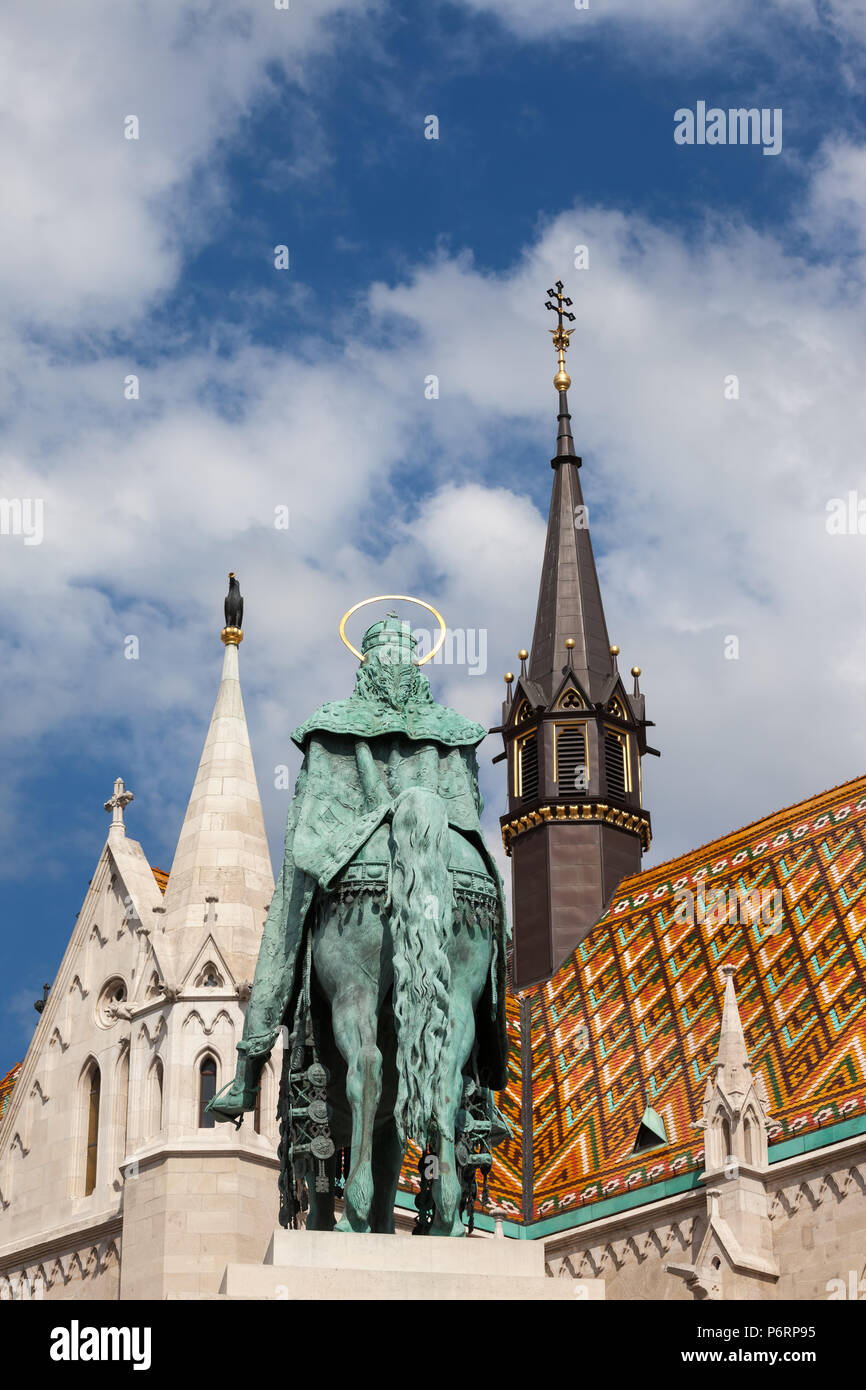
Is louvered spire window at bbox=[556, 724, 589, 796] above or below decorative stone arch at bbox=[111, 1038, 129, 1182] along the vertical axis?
above

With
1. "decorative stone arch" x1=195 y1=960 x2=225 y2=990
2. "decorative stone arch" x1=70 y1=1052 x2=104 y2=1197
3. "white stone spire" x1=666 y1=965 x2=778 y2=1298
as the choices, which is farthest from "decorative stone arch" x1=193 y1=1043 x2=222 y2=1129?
"white stone spire" x1=666 y1=965 x2=778 y2=1298

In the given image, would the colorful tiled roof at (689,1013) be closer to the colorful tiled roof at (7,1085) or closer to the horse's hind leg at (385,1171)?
the colorful tiled roof at (7,1085)

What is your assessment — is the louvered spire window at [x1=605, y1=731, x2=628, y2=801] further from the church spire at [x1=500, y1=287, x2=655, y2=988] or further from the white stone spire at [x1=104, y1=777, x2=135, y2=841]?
the white stone spire at [x1=104, y1=777, x2=135, y2=841]

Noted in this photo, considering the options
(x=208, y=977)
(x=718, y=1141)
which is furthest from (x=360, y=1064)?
(x=718, y=1141)

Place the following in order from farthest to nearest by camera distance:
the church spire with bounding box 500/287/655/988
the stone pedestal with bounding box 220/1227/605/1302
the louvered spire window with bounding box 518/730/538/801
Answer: the louvered spire window with bounding box 518/730/538/801 < the church spire with bounding box 500/287/655/988 < the stone pedestal with bounding box 220/1227/605/1302

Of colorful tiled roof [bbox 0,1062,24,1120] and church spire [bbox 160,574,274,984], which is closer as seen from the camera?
A: church spire [bbox 160,574,274,984]

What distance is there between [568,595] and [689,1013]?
1340 centimetres

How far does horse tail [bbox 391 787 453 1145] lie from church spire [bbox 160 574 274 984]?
15.1 meters

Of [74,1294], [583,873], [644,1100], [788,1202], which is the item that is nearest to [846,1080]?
[788,1202]

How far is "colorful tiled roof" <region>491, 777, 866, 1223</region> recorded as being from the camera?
27750mm

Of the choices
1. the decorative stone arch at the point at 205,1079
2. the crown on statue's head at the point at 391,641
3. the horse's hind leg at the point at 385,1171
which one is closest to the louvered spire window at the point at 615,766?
the decorative stone arch at the point at 205,1079

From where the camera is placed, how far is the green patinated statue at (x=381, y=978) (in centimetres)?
1036
